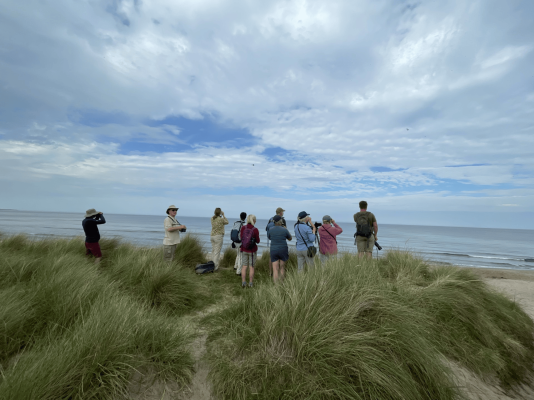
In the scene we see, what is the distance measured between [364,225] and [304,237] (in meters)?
2.69

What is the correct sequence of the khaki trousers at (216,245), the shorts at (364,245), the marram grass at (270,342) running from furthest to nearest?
the khaki trousers at (216,245)
the shorts at (364,245)
the marram grass at (270,342)

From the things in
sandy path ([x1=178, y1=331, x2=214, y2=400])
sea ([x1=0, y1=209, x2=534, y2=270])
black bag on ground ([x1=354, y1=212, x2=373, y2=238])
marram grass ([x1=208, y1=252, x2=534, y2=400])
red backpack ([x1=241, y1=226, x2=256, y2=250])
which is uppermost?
black bag on ground ([x1=354, y1=212, x2=373, y2=238])

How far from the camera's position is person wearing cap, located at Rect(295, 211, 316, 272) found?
22.3ft

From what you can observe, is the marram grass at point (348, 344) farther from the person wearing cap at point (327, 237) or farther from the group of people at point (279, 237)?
the person wearing cap at point (327, 237)

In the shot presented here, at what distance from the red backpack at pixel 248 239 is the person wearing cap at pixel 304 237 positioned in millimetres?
1261

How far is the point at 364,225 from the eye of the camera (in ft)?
27.1

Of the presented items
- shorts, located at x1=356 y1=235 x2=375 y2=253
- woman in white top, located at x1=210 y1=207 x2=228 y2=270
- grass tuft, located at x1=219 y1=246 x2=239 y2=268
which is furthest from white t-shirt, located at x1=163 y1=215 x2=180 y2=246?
shorts, located at x1=356 y1=235 x2=375 y2=253

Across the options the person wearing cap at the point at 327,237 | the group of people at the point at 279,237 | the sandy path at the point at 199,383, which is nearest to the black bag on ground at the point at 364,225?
the group of people at the point at 279,237

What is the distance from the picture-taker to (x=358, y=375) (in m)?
2.64

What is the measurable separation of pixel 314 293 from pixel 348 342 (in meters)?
0.88

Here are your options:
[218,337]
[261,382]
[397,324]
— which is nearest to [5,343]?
[218,337]

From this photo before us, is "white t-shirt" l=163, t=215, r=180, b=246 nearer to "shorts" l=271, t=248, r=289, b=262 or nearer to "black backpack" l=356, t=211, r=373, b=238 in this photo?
"shorts" l=271, t=248, r=289, b=262

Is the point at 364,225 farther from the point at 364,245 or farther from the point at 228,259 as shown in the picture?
the point at 228,259

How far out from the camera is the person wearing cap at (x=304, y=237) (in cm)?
679
